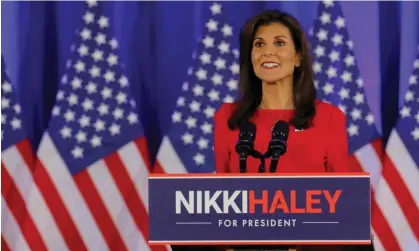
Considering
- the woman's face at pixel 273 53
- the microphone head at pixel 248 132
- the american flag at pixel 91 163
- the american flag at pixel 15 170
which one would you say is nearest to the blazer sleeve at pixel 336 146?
the woman's face at pixel 273 53

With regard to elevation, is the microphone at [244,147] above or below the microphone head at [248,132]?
below

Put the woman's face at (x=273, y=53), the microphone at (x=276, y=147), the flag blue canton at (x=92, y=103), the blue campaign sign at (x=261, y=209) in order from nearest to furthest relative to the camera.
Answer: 1. the blue campaign sign at (x=261, y=209)
2. the microphone at (x=276, y=147)
3. the woman's face at (x=273, y=53)
4. the flag blue canton at (x=92, y=103)

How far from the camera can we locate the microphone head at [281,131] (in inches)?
82.6

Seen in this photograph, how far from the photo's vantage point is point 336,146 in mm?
2396

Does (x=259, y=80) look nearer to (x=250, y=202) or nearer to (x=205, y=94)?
(x=250, y=202)

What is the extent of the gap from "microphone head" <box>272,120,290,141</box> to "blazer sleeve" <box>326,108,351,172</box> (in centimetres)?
31

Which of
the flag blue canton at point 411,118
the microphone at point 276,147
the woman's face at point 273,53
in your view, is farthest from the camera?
the flag blue canton at point 411,118

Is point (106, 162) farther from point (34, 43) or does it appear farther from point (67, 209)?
point (34, 43)

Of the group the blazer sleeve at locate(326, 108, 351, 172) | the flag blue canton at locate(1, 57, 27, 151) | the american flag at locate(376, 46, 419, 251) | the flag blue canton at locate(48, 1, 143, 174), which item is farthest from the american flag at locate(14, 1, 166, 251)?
the blazer sleeve at locate(326, 108, 351, 172)

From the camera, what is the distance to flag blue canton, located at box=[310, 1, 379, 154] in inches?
144

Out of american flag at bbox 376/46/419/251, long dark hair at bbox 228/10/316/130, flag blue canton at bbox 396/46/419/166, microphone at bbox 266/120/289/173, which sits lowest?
american flag at bbox 376/46/419/251

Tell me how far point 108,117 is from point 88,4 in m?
0.63

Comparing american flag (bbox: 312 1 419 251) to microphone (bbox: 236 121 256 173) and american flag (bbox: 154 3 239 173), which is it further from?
microphone (bbox: 236 121 256 173)

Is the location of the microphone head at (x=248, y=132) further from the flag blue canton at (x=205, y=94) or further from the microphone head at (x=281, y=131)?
the flag blue canton at (x=205, y=94)
